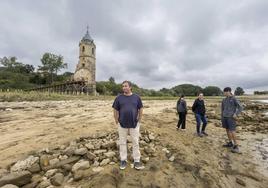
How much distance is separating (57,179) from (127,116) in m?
2.02

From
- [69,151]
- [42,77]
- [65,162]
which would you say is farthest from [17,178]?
[42,77]

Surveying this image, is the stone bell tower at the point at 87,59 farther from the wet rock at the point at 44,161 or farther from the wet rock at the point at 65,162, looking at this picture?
the wet rock at the point at 65,162

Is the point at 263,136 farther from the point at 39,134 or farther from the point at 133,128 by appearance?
the point at 39,134

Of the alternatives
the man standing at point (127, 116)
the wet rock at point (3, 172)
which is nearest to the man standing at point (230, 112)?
the man standing at point (127, 116)

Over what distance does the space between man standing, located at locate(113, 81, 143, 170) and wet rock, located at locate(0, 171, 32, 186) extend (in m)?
2.07

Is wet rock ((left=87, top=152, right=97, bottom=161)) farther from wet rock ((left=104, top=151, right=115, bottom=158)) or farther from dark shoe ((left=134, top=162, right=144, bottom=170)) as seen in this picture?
dark shoe ((left=134, top=162, right=144, bottom=170))

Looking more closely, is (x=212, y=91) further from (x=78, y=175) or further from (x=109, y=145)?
(x=78, y=175)

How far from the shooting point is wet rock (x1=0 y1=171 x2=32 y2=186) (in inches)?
177

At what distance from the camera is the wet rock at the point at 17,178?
14.7 ft

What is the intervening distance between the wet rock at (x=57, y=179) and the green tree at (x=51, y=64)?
242 feet

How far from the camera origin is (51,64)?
245ft

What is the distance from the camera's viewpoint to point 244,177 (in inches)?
221

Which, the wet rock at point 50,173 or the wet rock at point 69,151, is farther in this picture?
the wet rock at point 69,151

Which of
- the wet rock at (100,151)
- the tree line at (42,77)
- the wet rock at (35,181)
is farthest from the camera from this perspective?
the tree line at (42,77)
